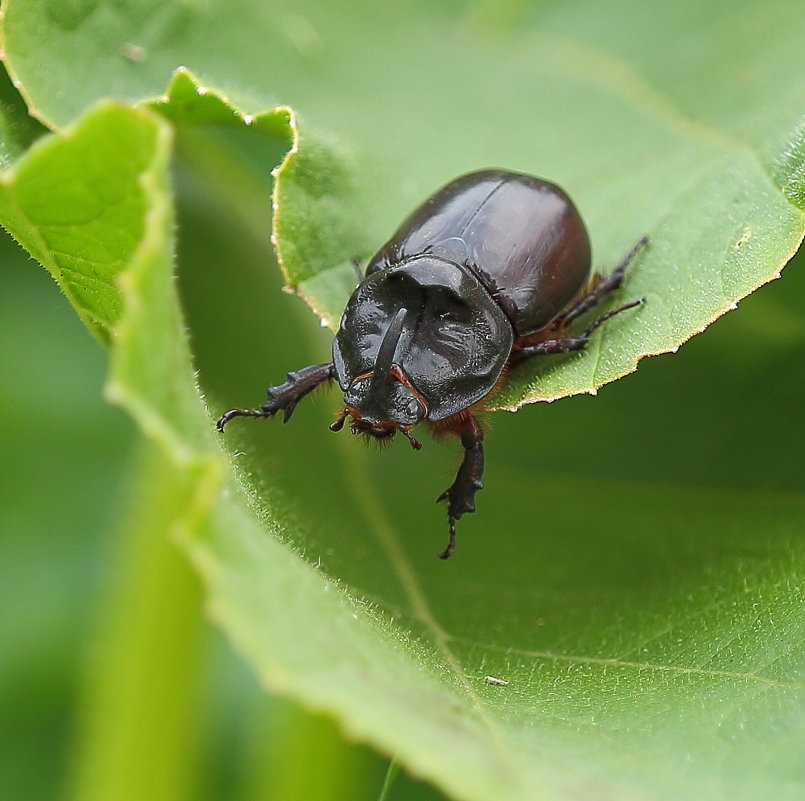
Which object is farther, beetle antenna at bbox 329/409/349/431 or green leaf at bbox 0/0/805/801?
beetle antenna at bbox 329/409/349/431

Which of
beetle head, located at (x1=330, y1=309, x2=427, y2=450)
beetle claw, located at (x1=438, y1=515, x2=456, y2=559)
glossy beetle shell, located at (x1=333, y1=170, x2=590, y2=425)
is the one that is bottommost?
beetle claw, located at (x1=438, y1=515, x2=456, y2=559)

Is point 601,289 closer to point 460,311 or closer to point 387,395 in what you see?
point 460,311

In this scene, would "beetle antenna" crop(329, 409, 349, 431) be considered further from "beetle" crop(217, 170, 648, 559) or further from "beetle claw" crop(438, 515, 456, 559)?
"beetle claw" crop(438, 515, 456, 559)

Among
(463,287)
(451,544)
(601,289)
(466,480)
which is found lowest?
(451,544)

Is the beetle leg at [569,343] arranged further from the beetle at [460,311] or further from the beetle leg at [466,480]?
the beetle leg at [466,480]

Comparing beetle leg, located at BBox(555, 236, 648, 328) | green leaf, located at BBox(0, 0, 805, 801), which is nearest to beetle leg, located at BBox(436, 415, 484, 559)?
green leaf, located at BBox(0, 0, 805, 801)

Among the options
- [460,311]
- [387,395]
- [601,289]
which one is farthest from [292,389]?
[601,289]

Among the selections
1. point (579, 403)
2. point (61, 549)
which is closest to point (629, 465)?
point (579, 403)

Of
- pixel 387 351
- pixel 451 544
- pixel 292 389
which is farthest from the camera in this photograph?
pixel 292 389
